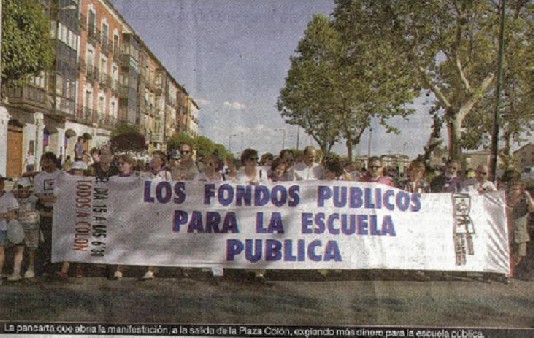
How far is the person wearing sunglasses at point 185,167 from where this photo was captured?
449cm

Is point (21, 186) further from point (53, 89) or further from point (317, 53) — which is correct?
point (317, 53)

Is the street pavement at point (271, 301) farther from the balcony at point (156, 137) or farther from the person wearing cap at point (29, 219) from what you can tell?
the balcony at point (156, 137)

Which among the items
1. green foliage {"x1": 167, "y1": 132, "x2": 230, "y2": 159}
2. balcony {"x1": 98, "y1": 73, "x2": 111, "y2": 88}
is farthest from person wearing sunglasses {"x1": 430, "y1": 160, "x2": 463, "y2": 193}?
balcony {"x1": 98, "y1": 73, "x2": 111, "y2": 88}

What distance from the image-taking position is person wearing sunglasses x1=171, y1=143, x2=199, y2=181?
449 cm

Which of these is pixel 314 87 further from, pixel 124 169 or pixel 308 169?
pixel 124 169

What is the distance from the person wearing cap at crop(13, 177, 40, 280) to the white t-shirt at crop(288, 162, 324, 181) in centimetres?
188

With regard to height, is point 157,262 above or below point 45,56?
below

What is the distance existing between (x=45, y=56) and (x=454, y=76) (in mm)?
2771

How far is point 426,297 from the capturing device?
14.5ft

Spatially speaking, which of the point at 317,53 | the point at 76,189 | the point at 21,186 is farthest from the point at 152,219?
the point at 317,53

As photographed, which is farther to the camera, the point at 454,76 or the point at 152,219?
the point at 152,219

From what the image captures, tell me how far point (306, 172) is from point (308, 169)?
0.03m

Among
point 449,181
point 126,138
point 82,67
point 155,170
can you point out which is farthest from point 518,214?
point 82,67

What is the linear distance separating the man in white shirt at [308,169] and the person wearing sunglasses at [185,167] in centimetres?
72
